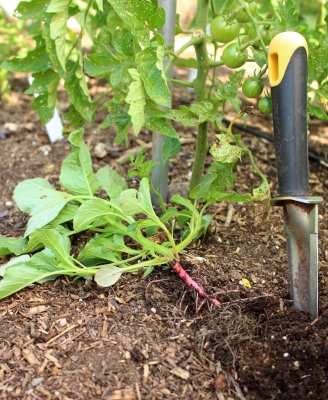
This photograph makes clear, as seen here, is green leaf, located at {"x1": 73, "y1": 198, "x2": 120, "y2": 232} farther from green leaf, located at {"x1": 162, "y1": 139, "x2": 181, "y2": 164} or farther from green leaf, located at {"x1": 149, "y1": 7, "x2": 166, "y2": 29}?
green leaf, located at {"x1": 149, "y1": 7, "x2": 166, "y2": 29}

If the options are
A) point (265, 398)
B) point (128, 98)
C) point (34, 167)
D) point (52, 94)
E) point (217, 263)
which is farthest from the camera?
point (34, 167)

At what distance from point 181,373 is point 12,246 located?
2.01ft

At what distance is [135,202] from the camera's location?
1253 millimetres

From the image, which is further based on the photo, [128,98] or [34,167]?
[34,167]

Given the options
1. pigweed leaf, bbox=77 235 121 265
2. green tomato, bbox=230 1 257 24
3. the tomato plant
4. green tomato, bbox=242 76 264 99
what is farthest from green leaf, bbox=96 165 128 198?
green tomato, bbox=230 1 257 24

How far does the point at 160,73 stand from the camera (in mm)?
1177

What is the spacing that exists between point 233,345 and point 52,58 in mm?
923

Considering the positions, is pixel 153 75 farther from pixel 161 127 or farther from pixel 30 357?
pixel 30 357

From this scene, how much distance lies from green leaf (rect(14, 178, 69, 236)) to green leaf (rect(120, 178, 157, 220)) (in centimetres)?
21

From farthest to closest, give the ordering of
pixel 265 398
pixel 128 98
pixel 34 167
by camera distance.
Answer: pixel 34 167 → pixel 128 98 → pixel 265 398

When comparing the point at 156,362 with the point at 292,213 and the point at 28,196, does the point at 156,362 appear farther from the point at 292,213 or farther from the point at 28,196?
the point at 28,196

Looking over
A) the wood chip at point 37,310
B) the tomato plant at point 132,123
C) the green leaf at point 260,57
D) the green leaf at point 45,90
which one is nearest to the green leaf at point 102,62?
the tomato plant at point 132,123

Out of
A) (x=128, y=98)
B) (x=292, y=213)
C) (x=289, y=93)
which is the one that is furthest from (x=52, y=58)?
(x=292, y=213)

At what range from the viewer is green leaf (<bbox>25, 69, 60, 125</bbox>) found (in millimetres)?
1528
